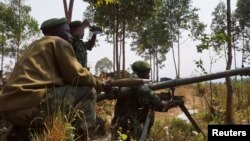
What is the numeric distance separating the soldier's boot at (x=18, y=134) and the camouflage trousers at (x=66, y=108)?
103 millimetres

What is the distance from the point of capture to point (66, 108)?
320 centimetres

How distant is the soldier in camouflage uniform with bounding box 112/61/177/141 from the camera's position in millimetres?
5254

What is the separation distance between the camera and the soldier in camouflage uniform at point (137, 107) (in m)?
5.25

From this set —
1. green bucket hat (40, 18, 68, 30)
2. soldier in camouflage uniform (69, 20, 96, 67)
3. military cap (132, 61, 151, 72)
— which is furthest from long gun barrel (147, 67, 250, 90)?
green bucket hat (40, 18, 68, 30)

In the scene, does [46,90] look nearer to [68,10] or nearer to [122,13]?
[68,10]

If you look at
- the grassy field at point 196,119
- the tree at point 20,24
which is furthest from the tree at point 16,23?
the grassy field at point 196,119

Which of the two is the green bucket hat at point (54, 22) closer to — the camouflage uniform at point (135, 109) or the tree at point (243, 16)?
the camouflage uniform at point (135, 109)

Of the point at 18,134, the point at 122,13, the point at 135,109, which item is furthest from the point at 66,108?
the point at 122,13

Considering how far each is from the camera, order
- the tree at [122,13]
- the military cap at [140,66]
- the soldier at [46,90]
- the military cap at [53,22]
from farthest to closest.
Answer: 1. the tree at [122,13]
2. the military cap at [140,66]
3. the military cap at [53,22]
4. the soldier at [46,90]

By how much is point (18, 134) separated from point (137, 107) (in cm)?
250

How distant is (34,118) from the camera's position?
121 inches

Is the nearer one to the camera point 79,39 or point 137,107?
point 79,39

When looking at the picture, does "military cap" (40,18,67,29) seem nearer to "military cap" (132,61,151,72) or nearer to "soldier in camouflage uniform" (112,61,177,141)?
"soldier in camouflage uniform" (112,61,177,141)

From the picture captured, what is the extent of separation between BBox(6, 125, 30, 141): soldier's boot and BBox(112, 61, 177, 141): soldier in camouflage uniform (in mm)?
2025
